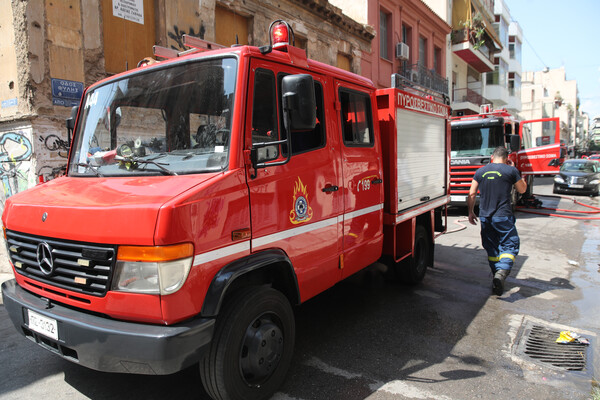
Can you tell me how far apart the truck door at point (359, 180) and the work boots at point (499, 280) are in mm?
1854

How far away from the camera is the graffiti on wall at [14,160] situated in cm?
604

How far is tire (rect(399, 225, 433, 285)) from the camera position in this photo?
17.3 feet

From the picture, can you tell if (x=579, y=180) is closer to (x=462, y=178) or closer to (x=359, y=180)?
(x=462, y=178)

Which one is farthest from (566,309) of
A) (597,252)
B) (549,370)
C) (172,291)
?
(172,291)

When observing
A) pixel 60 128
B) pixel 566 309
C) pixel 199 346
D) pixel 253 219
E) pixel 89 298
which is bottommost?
pixel 566 309

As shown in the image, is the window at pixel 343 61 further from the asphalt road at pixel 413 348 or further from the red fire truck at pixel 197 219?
the red fire truck at pixel 197 219

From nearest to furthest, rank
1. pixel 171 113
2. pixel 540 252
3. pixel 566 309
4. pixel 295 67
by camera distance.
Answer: pixel 171 113 < pixel 295 67 < pixel 566 309 < pixel 540 252

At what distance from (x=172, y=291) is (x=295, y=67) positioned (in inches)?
75.1

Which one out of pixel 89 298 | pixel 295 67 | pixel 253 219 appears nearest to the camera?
pixel 89 298

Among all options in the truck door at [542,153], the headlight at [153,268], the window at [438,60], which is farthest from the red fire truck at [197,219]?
the window at [438,60]

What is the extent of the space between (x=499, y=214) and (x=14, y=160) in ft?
23.7

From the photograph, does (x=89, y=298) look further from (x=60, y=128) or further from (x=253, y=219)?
(x=60, y=128)

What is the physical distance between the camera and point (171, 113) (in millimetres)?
2826

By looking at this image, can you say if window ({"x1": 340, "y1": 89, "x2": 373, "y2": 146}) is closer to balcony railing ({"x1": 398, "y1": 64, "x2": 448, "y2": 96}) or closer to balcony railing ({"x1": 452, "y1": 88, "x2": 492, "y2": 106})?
balcony railing ({"x1": 398, "y1": 64, "x2": 448, "y2": 96})
